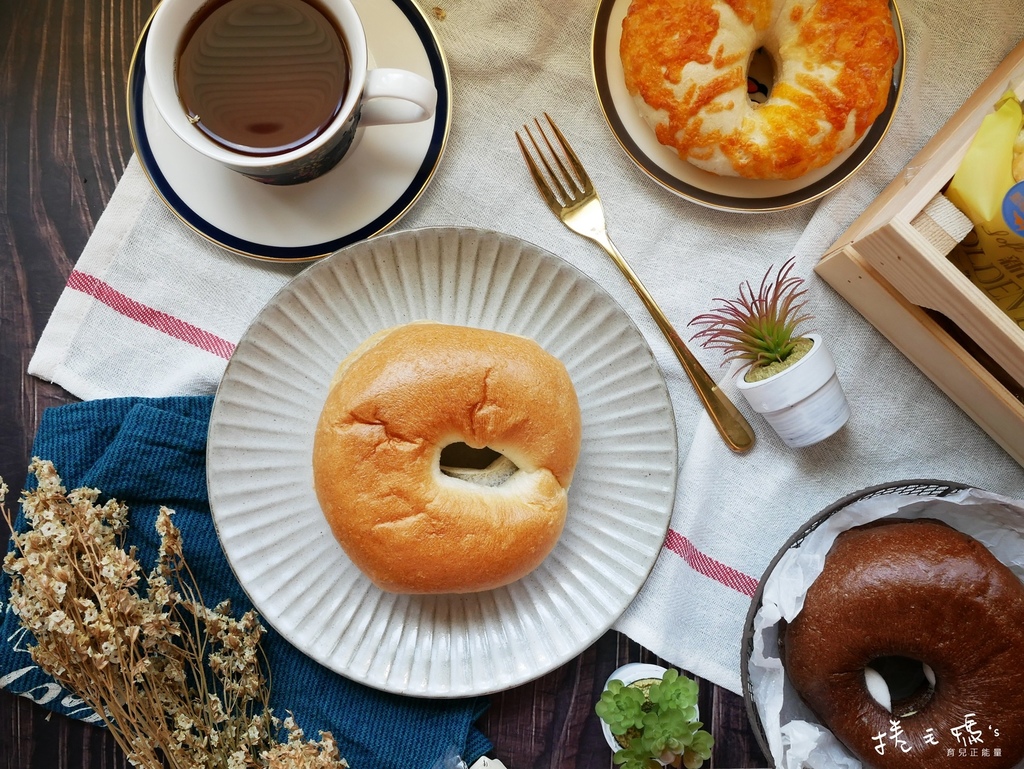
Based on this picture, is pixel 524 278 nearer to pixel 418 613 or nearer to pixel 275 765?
pixel 418 613

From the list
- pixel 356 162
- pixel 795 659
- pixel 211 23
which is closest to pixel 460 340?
pixel 356 162

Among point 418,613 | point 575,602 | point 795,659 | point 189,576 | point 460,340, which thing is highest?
point 460,340

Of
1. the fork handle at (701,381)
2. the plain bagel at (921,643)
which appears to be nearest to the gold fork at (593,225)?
the fork handle at (701,381)

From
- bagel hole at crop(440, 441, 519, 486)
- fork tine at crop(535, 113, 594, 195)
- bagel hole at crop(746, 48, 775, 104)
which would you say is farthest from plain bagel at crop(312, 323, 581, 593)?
bagel hole at crop(746, 48, 775, 104)

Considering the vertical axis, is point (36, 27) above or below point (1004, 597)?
below

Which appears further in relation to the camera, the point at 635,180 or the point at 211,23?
the point at 635,180

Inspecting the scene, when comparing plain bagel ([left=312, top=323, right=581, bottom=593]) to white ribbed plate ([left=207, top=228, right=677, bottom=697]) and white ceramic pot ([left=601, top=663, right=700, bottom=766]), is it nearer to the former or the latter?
white ribbed plate ([left=207, top=228, right=677, bottom=697])

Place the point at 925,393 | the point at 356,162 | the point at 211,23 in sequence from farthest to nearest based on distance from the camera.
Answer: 1. the point at 925,393
2. the point at 356,162
3. the point at 211,23
